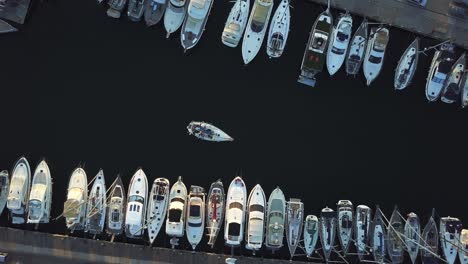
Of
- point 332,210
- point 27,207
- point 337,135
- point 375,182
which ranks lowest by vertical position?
point 27,207

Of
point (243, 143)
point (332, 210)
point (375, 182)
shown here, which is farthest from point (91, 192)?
point (375, 182)

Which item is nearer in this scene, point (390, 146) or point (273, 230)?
point (273, 230)

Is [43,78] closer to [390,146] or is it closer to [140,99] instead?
[140,99]

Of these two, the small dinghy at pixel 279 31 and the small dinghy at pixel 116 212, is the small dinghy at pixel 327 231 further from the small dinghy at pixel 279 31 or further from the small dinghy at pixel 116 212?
the small dinghy at pixel 116 212

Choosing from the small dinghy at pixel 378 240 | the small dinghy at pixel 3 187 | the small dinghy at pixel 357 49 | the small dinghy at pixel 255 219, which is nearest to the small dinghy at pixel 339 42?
the small dinghy at pixel 357 49

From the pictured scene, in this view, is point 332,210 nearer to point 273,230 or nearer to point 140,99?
point 273,230

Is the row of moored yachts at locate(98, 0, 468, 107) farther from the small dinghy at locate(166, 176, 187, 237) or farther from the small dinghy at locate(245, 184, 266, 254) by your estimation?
the small dinghy at locate(166, 176, 187, 237)

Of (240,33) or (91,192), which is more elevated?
(240,33)

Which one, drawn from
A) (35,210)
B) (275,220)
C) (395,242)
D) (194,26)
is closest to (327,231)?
(275,220)
